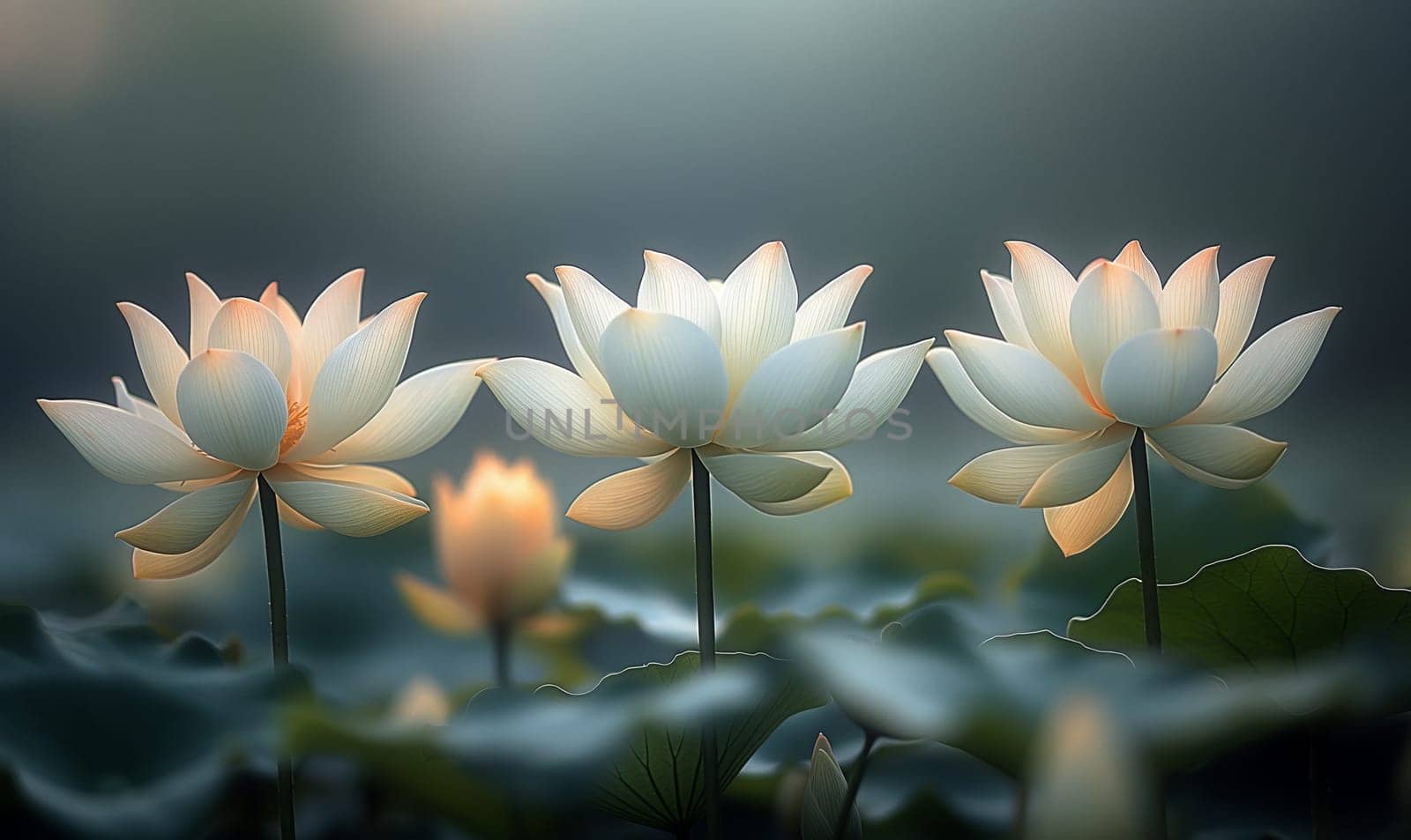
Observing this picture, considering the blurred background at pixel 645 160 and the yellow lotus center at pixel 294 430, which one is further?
the blurred background at pixel 645 160

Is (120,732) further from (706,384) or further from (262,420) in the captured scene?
(706,384)

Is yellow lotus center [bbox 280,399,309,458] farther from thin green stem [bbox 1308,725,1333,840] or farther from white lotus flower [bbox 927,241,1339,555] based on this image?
thin green stem [bbox 1308,725,1333,840]

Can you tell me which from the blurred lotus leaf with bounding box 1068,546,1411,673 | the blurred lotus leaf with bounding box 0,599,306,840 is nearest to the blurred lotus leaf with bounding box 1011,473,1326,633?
the blurred lotus leaf with bounding box 1068,546,1411,673

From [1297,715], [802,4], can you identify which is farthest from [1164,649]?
[802,4]

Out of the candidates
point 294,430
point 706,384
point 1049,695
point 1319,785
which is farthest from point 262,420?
point 1319,785

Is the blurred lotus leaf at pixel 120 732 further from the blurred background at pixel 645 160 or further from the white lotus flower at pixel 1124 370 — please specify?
the blurred background at pixel 645 160

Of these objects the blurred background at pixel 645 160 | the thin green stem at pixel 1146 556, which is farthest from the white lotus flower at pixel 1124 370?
the blurred background at pixel 645 160

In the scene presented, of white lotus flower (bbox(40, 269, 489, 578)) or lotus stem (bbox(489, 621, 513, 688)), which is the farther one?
lotus stem (bbox(489, 621, 513, 688))
